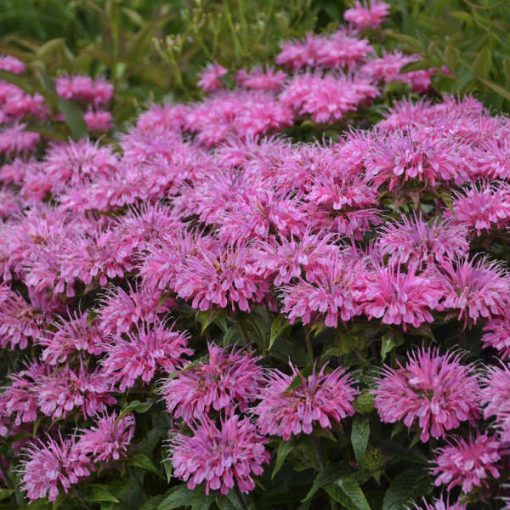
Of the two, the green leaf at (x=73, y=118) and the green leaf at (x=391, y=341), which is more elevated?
the green leaf at (x=391, y=341)

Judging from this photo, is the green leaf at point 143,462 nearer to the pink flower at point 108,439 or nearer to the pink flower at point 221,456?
the pink flower at point 108,439

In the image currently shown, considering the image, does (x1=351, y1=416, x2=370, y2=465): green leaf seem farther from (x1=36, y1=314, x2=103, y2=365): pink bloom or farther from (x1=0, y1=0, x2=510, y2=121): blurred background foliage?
(x1=0, y1=0, x2=510, y2=121): blurred background foliage

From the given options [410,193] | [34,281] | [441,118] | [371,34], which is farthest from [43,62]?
[410,193]

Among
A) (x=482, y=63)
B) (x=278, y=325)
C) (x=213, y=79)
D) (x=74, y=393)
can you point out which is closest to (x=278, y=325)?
(x=278, y=325)

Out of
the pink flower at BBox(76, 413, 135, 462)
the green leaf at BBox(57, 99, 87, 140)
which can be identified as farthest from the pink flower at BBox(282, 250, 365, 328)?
the green leaf at BBox(57, 99, 87, 140)

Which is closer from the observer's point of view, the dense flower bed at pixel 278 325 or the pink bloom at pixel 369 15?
the dense flower bed at pixel 278 325

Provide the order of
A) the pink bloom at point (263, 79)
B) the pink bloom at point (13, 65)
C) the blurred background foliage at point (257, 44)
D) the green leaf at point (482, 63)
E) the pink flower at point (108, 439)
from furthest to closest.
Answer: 1. the pink bloom at point (13, 65)
2. the pink bloom at point (263, 79)
3. the blurred background foliage at point (257, 44)
4. the green leaf at point (482, 63)
5. the pink flower at point (108, 439)

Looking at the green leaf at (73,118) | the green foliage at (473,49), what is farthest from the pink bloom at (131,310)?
the green leaf at (73,118)

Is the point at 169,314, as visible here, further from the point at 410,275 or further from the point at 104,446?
the point at 410,275
